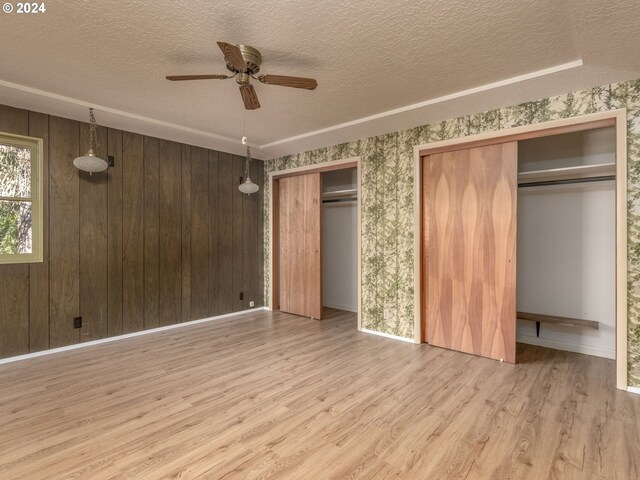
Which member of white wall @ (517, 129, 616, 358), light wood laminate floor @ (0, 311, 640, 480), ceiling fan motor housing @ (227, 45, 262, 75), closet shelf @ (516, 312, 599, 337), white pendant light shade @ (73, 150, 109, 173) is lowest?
light wood laminate floor @ (0, 311, 640, 480)

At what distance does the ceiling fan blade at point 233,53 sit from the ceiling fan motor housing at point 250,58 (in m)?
0.22

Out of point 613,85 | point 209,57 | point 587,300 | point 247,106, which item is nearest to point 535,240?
point 587,300

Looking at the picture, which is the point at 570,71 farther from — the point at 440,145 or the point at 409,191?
the point at 409,191

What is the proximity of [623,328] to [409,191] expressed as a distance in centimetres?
228

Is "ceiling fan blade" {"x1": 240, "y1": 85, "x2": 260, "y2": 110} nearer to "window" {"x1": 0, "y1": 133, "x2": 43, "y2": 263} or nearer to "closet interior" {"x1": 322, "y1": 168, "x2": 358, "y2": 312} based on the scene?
"window" {"x1": 0, "y1": 133, "x2": 43, "y2": 263}

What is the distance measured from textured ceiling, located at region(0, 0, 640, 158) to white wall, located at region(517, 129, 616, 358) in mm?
1074

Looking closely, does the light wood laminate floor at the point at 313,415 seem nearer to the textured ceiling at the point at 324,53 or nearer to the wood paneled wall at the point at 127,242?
the wood paneled wall at the point at 127,242

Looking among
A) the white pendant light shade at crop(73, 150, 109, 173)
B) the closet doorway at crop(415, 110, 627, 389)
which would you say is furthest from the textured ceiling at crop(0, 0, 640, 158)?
the closet doorway at crop(415, 110, 627, 389)

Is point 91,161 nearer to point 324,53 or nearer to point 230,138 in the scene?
point 230,138

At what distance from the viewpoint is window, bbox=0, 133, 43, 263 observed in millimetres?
3352

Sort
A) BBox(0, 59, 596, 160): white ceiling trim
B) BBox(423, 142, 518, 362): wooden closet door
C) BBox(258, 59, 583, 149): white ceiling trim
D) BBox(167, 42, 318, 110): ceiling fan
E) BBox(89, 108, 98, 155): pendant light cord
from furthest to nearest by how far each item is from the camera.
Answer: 1. BBox(89, 108, 98, 155): pendant light cord
2. BBox(423, 142, 518, 362): wooden closet door
3. BBox(0, 59, 596, 160): white ceiling trim
4. BBox(258, 59, 583, 149): white ceiling trim
5. BBox(167, 42, 318, 110): ceiling fan

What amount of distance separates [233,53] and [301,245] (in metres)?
3.47

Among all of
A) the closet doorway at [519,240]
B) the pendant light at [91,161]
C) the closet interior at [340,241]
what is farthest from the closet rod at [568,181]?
the pendant light at [91,161]

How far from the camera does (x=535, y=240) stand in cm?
392
